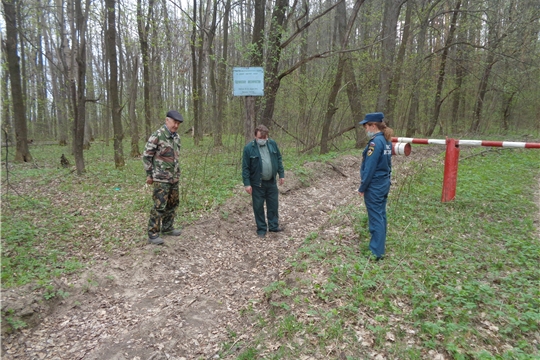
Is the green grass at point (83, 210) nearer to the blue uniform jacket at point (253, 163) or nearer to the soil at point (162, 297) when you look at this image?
the soil at point (162, 297)

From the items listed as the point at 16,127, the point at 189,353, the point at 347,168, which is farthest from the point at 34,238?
the point at 16,127

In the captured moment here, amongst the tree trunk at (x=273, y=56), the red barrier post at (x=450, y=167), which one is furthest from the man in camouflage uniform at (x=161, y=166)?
the red barrier post at (x=450, y=167)

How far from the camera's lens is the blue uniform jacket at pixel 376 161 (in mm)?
4508

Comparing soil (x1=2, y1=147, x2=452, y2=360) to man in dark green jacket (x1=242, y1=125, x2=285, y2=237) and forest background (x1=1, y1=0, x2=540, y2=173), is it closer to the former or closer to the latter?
man in dark green jacket (x1=242, y1=125, x2=285, y2=237)

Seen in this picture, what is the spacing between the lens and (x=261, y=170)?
18.9ft

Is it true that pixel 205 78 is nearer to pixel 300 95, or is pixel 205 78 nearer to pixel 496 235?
pixel 300 95

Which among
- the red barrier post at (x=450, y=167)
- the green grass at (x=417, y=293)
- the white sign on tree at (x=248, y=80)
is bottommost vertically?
the green grass at (x=417, y=293)

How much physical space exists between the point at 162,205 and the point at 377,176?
3428 mm

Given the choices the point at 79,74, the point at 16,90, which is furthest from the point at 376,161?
the point at 16,90

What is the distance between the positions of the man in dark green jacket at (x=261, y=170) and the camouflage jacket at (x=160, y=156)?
4.07 ft

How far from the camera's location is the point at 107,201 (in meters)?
7.66

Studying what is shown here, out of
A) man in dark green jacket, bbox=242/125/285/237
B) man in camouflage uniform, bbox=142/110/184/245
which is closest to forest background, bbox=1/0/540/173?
man in dark green jacket, bbox=242/125/285/237

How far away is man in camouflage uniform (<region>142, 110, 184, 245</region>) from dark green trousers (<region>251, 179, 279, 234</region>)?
57.5 inches

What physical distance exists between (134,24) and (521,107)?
26.1 m
